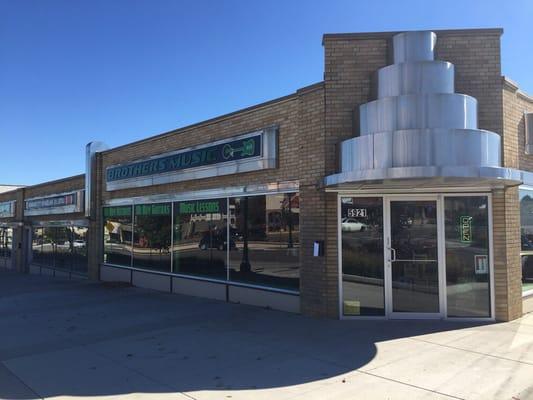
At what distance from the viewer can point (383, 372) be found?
5848 mm

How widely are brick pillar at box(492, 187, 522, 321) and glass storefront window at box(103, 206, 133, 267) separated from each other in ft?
35.7

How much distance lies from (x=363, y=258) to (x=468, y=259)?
1.82m

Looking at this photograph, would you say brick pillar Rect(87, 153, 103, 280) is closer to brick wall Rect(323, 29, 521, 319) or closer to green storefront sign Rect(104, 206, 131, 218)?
green storefront sign Rect(104, 206, 131, 218)

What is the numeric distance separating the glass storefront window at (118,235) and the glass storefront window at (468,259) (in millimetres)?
10254

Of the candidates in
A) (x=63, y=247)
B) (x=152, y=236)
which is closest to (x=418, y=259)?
(x=152, y=236)

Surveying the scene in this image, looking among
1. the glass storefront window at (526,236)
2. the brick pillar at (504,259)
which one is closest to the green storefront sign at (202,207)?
the brick pillar at (504,259)

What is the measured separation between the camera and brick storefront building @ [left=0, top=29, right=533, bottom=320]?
7.73m

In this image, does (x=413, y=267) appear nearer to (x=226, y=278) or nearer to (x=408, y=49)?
(x=408, y=49)

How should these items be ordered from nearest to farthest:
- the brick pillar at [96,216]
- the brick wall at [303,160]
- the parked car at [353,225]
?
the parked car at [353,225] < the brick wall at [303,160] < the brick pillar at [96,216]

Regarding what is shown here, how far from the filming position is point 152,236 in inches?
576

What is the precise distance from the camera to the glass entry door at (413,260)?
28.6 ft

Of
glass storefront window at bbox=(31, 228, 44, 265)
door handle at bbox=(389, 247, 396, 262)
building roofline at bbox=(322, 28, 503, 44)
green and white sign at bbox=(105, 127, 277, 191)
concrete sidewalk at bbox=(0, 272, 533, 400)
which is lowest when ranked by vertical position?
concrete sidewalk at bbox=(0, 272, 533, 400)

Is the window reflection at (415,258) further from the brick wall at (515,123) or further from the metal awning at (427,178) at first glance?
the brick wall at (515,123)

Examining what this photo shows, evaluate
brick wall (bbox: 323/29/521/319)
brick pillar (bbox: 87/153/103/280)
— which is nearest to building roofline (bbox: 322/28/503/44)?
brick wall (bbox: 323/29/521/319)
